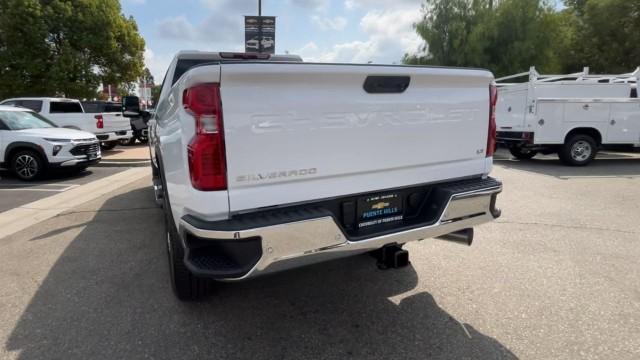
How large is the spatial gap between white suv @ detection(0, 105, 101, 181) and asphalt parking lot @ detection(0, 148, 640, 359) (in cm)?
455

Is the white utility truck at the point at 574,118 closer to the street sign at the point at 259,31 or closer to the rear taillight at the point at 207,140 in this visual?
the street sign at the point at 259,31

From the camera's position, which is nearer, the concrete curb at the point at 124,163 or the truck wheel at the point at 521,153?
the concrete curb at the point at 124,163

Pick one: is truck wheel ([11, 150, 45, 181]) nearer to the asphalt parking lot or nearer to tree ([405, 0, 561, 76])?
the asphalt parking lot

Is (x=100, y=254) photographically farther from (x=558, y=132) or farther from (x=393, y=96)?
(x=558, y=132)

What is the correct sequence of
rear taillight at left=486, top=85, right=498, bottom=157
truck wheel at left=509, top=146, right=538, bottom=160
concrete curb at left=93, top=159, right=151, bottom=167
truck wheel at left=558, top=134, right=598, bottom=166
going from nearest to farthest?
rear taillight at left=486, top=85, right=498, bottom=157 → truck wheel at left=558, top=134, right=598, bottom=166 → concrete curb at left=93, top=159, right=151, bottom=167 → truck wheel at left=509, top=146, right=538, bottom=160

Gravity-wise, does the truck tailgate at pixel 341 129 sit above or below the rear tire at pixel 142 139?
above

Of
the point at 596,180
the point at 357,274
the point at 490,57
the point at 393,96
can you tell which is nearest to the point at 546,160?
the point at 596,180

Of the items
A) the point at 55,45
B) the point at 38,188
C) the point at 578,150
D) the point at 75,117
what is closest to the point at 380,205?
the point at 38,188

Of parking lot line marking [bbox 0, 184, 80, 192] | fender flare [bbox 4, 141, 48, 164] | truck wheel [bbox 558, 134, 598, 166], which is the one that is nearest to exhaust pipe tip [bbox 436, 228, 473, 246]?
parking lot line marking [bbox 0, 184, 80, 192]

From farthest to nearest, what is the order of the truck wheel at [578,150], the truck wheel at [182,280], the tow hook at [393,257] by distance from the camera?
the truck wheel at [578,150] < the truck wheel at [182,280] < the tow hook at [393,257]

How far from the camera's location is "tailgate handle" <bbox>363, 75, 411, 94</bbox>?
2562 mm

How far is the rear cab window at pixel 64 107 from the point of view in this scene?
13.0 m

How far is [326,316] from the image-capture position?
10.1 feet

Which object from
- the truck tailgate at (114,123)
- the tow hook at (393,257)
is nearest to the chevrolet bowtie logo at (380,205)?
the tow hook at (393,257)
